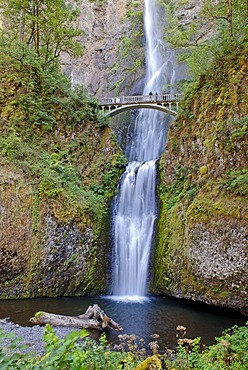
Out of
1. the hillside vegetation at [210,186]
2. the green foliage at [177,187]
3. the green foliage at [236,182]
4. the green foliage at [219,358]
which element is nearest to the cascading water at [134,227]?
the hillside vegetation at [210,186]

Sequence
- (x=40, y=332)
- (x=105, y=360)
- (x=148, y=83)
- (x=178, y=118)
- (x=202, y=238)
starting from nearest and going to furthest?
(x=105, y=360) → (x=40, y=332) → (x=202, y=238) → (x=178, y=118) → (x=148, y=83)

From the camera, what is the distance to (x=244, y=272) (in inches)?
370

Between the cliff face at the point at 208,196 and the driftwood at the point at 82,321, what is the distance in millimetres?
3651

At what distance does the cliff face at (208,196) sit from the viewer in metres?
9.86

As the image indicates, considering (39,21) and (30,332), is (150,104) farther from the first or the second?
(30,332)

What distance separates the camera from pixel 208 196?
11188 mm

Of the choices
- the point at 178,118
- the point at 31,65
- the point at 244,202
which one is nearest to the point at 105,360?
the point at 244,202

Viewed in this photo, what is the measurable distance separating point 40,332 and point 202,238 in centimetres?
602

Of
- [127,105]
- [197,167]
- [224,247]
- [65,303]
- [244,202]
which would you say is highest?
[127,105]

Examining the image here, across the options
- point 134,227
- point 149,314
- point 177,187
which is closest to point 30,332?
point 149,314

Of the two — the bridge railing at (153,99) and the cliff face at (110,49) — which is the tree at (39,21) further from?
the cliff face at (110,49)

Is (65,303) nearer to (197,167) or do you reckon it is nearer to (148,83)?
(197,167)

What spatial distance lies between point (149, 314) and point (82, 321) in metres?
2.37

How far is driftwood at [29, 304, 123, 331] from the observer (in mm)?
8109
